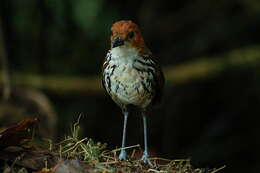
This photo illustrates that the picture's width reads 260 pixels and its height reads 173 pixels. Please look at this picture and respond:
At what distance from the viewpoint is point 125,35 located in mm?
4141

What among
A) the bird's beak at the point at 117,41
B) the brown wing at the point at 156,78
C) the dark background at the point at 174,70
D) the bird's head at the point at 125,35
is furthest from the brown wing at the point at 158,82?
the dark background at the point at 174,70

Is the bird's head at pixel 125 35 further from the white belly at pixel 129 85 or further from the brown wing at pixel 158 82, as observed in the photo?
the brown wing at pixel 158 82

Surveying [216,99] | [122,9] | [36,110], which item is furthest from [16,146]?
[216,99]

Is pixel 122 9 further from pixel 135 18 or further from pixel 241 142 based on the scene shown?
pixel 241 142

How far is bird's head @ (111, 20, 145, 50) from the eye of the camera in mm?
4090

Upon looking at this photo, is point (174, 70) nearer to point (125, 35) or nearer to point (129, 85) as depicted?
point (129, 85)

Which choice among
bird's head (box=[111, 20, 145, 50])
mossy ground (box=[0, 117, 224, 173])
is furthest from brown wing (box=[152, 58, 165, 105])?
mossy ground (box=[0, 117, 224, 173])

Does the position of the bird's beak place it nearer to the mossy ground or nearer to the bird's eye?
the bird's eye

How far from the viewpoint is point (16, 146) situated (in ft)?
9.91

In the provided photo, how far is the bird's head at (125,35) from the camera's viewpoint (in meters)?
4.09

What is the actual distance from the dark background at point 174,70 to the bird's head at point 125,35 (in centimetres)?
261

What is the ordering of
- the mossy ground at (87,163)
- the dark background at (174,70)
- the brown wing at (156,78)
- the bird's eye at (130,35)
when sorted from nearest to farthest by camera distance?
1. the mossy ground at (87,163)
2. the bird's eye at (130,35)
3. the brown wing at (156,78)
4. the dark background at (174,70)

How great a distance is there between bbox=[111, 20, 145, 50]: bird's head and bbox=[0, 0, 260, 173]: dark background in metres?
2.61

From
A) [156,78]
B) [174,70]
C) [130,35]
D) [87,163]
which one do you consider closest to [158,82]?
[156,78]
